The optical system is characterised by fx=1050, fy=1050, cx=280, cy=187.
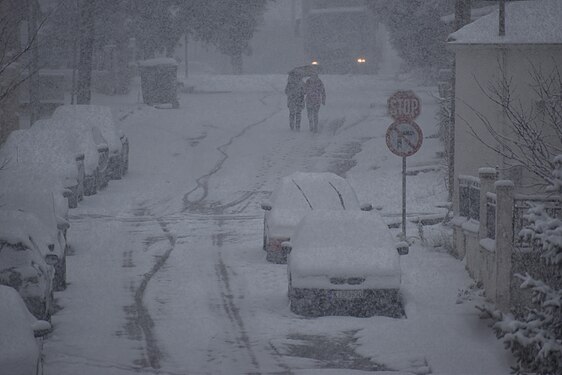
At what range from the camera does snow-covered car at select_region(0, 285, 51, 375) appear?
9.12 meters

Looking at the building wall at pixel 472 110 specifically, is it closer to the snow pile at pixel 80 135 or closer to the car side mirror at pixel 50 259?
the car side mirror at pixel 50 259

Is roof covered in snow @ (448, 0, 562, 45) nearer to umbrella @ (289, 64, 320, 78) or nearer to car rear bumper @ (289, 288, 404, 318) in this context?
car rear bumper @ (289, 288, 404, 318)

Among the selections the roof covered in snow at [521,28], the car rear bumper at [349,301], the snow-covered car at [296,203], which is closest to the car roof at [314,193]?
the snow-covered car at [296,203]

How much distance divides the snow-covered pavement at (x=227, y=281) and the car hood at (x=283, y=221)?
64 centimetres

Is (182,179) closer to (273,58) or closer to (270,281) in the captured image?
(270,281)

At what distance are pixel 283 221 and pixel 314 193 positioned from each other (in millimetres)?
1215

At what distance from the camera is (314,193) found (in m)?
19.4

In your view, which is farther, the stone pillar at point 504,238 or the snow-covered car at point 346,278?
the snow-covered car at point 346,278

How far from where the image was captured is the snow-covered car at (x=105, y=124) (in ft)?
94.3

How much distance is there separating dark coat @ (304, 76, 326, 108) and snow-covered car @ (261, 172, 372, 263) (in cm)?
1711

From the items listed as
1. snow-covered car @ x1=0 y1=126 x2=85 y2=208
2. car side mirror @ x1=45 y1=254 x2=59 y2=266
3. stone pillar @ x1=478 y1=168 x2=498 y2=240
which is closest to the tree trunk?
snow-covered car @ x1=0 y1=126 x2=85 y2=208

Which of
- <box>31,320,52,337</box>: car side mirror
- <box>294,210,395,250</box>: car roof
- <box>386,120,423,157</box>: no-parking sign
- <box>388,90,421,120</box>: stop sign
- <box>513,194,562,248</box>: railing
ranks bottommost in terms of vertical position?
<box>31,320,52,337</box>: car side mirror

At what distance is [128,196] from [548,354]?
2023 centimetres

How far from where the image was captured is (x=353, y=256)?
47.7ft
